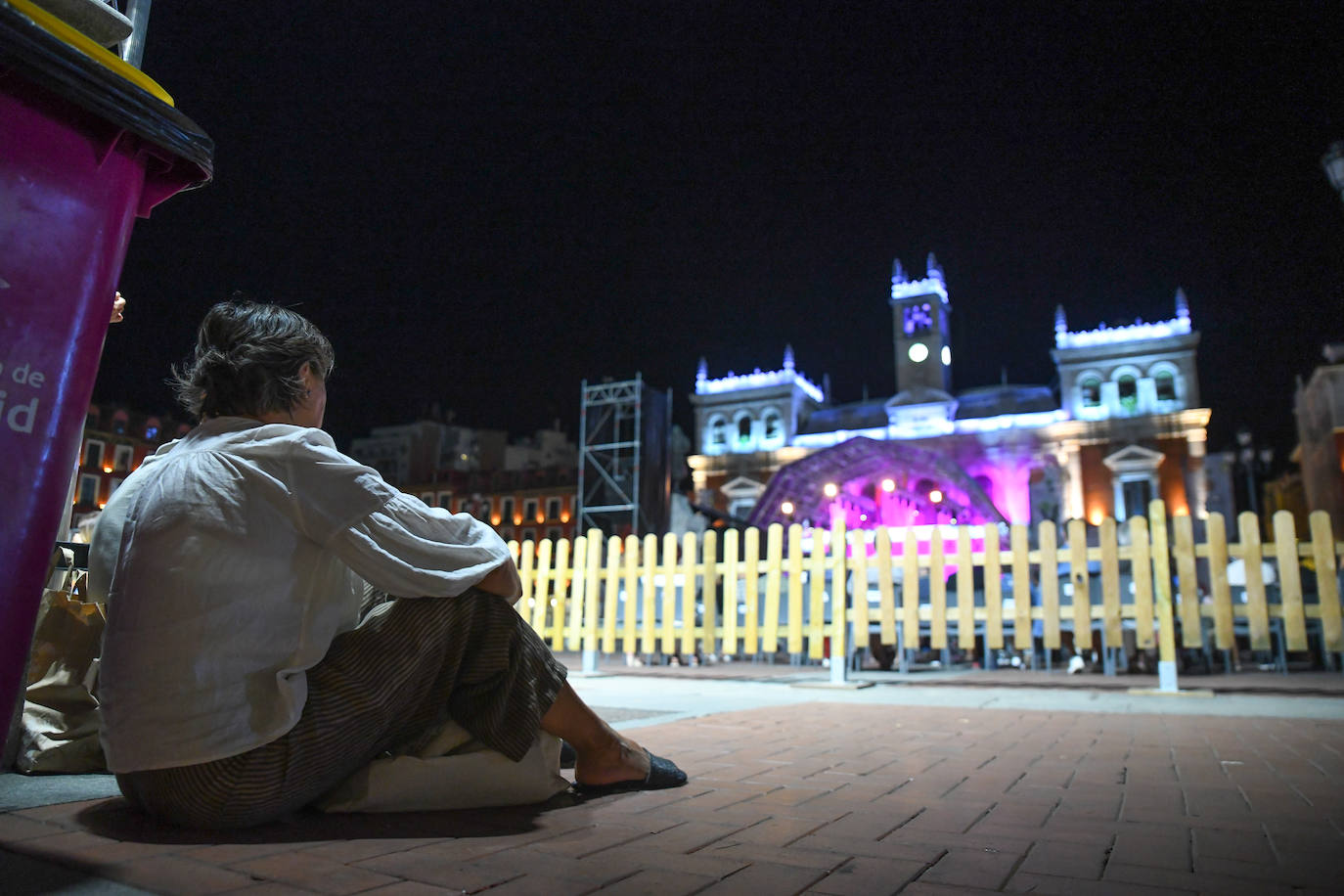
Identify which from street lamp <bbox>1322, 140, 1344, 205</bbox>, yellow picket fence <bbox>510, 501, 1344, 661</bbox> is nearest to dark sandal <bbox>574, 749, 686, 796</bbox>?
yellow picket fence <bbox>510, 501, 1344, 661</bbox>

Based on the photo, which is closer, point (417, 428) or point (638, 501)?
point (638, 501)

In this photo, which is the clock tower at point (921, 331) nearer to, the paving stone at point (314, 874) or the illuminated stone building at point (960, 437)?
the illuminated stone building at point (960, 437)

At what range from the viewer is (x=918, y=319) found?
40.1 meters

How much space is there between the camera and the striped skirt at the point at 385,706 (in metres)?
1.71

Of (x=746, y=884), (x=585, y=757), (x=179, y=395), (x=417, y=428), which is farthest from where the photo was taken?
(x=417, y=428)

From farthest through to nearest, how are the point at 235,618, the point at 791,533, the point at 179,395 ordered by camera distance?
Result: 1. the point at 791,533
2. the point at 179,395
3. the point at 235,618

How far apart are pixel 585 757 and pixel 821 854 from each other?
2.62 feet

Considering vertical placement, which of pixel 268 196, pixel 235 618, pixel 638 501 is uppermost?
pixel 268 196

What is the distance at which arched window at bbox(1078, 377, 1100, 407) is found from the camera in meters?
35.1

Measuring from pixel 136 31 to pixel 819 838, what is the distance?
2.48 metres

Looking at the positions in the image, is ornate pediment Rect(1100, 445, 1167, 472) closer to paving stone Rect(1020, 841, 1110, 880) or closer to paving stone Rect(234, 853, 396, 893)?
paving stone Rect(1020, 841, 1110, 880)

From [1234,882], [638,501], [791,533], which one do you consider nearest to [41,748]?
[1234,882]

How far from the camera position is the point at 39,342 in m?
1.31

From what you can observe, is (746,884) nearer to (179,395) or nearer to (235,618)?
(235,618)
